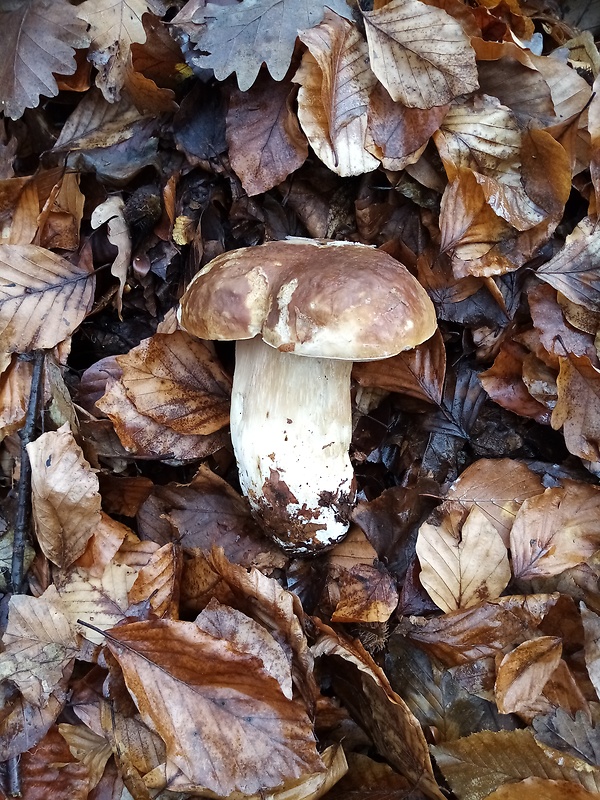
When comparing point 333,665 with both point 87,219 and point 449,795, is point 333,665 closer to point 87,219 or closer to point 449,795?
point 449,795

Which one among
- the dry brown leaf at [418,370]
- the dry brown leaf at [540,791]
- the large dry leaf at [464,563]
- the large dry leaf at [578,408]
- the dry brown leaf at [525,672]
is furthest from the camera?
the dry brown leaf at [418,370]

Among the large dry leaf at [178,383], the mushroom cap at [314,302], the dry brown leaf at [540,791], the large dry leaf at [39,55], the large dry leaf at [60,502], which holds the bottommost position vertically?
the dry brown leaf at [540,791]

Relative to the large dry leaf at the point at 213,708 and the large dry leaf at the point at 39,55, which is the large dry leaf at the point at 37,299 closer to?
the large dry leaf at the point at 39,55

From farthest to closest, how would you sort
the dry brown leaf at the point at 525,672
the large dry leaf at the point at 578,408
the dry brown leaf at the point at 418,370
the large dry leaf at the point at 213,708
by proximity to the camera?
the dry brown leaf at the point at 418,370 < the large dry leaf at the point at 578,408 < the dry brown leaf at the point at 525,672 < the large dry leaf at the point at 213,708

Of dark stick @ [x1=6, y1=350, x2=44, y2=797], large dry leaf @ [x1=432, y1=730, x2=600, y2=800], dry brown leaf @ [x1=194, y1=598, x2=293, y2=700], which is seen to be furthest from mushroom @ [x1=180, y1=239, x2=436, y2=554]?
large dry leaf @ [x1=432, y1=730, x2=600, y2=800]

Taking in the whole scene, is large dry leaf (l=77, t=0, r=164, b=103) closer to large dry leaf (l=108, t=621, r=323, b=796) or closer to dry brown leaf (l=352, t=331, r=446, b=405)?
dry brown leaf (l=352, t=331, r=446, b=405)

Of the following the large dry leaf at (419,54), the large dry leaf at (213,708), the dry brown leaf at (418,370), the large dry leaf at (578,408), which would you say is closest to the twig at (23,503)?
the large dry leaf at (213,708)

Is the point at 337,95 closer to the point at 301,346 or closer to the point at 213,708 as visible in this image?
the point at 301,346

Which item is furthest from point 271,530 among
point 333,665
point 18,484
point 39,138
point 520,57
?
point 520,57
